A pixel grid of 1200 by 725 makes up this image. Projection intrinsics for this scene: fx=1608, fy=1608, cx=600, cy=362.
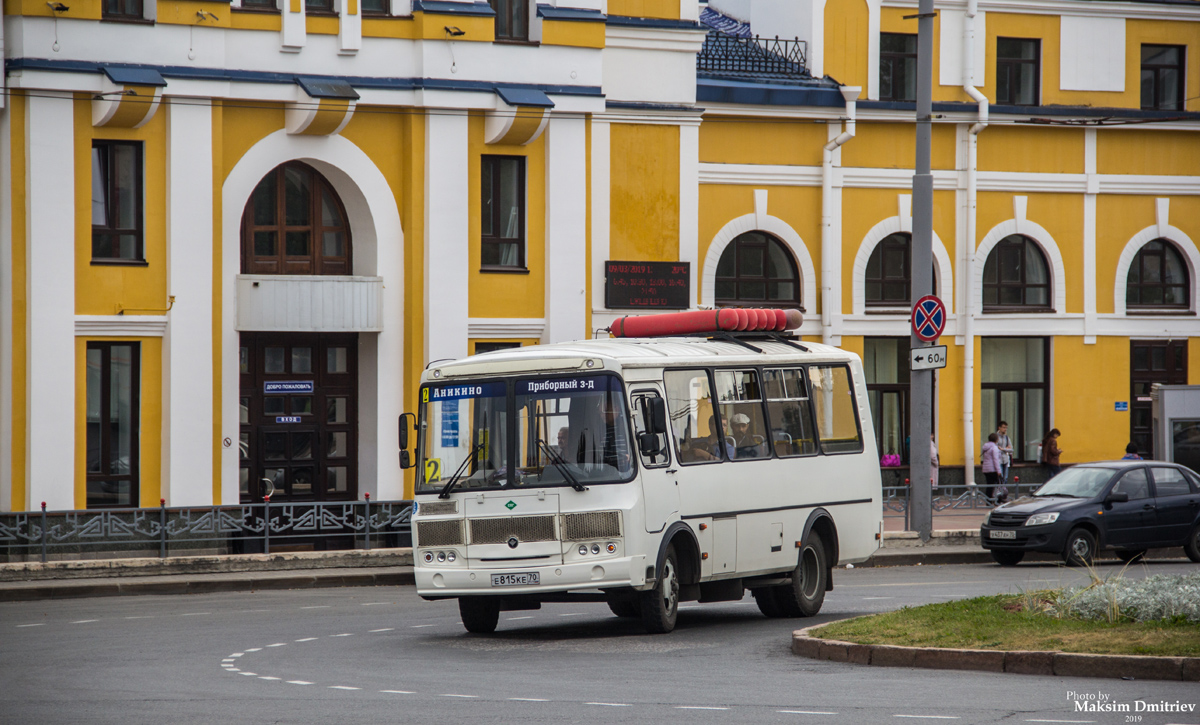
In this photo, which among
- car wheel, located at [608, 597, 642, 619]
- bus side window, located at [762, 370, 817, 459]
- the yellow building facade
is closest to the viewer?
car wheel, located at [608, 597, 642, 619]

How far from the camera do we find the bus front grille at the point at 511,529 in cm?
1456

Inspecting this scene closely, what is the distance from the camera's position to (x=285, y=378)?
1021 inches

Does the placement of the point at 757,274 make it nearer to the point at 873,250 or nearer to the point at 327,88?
the point at 873,250

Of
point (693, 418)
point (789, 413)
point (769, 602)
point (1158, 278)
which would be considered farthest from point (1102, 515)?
point (1158, 278)

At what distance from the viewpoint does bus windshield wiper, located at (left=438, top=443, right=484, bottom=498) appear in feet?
48.9

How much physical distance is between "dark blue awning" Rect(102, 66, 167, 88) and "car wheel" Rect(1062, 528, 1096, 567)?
1454cm

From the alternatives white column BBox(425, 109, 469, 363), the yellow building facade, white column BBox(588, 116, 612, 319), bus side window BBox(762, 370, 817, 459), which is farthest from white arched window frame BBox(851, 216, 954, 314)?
bus side window BBox(762, 370, 817, 459)

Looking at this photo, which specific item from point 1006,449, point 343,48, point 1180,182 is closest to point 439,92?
point 343,48

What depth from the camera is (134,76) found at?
2334 centimetres

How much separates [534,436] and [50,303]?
11.2 m

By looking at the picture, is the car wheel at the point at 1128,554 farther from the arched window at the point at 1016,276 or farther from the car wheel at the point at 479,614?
the car wheel at the point at 479,614

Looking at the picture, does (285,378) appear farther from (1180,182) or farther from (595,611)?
(1180,182)

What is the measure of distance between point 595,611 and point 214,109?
1090 centimetres

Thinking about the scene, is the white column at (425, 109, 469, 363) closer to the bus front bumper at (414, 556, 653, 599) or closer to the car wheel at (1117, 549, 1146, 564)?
the car wheel at (1117, 549, 1146, 564)
